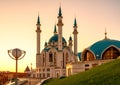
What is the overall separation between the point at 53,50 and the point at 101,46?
89.3ft

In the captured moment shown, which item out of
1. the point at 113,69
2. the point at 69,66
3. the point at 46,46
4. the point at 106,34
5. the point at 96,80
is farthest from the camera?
the point at 46,46

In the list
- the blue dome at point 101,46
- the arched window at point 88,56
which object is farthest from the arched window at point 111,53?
the arched window at point 88,56

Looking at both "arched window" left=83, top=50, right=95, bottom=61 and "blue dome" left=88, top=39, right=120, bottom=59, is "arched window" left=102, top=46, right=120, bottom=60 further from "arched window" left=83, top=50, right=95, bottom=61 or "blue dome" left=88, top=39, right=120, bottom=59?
"arched window" left=83, top=50, right=95, bottom=61

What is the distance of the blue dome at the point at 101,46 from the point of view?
63906 millimetres

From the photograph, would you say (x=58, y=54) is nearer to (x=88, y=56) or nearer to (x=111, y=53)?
(x=88, y=56)

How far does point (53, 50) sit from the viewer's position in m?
90.1

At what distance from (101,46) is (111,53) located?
280 centimetres

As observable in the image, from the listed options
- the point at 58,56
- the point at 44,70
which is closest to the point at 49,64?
the point at 44,70

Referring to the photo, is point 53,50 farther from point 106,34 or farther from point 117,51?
point 117,51

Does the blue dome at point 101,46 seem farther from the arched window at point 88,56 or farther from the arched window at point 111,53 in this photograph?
the arched window at point 88,56

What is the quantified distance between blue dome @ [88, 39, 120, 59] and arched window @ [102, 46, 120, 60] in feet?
2.61

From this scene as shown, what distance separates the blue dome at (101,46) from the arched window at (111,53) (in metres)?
0.80

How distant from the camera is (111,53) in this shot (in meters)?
63.5

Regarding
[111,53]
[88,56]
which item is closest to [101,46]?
[111,53]
